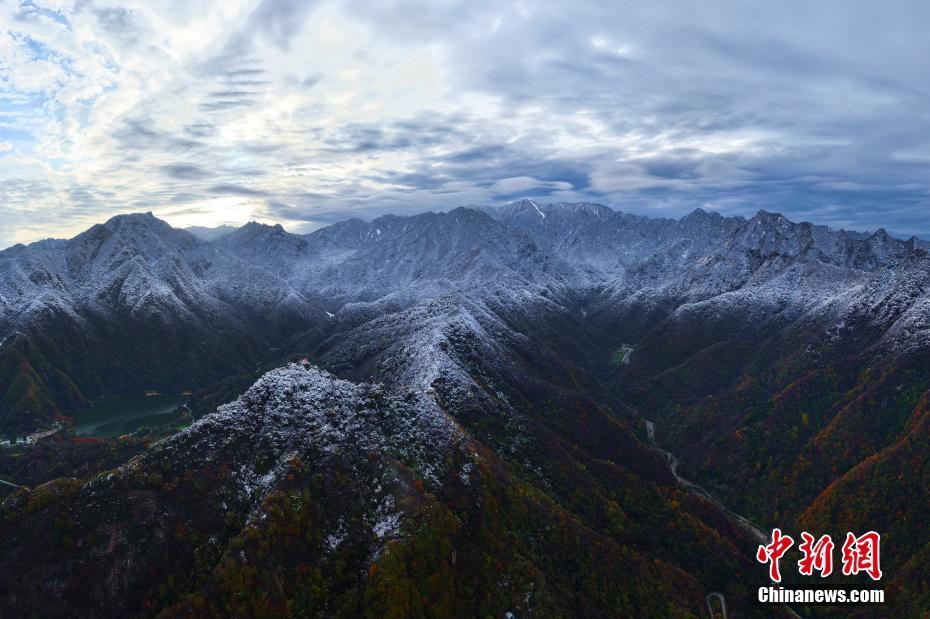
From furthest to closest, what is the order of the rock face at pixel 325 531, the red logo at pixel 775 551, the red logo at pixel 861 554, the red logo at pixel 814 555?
the red logo at pixel 861 554 → the red logo at pixel 814 555 → the red logo at pixel 775 551 → the rock face at pixel 325 531

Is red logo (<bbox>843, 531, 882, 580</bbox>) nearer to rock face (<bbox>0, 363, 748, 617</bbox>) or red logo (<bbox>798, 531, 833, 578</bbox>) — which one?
red logo (<bbox>798, 531, 833, 578</bbox>)

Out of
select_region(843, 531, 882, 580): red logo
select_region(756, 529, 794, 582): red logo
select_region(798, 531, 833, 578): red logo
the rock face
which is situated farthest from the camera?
select_region(843, 531, 882, 580): red logo

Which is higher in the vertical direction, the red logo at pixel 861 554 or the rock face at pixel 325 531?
the rock face at pixel 325 531

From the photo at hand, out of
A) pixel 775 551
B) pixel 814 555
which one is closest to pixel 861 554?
pixel 814 555

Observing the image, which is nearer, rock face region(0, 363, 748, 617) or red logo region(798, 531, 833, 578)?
rock face region(0, 363, 748, 617)

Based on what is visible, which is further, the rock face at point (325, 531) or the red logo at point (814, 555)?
the red logo at point (814, 555)

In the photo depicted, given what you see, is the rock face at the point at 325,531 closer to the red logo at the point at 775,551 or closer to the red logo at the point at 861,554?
the red logo at the point at 775,551

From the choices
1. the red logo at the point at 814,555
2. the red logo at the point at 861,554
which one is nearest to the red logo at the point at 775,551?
the red logo at the point at 814,555

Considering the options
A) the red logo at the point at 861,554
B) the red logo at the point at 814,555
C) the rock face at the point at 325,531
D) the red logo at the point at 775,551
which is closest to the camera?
the rock face at the point at 325,531

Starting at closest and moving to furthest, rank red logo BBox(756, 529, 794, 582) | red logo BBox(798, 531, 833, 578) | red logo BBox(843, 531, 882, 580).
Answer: red logo BBox(756, 529, 794, 582) → red logo BBox(798, 531, 833, 578) → red logo BBox(843, 531, 882, 580)

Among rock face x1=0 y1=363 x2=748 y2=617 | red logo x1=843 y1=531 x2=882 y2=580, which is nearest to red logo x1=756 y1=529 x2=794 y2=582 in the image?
rock face x1=0 y1=363 x2=748 y2=617

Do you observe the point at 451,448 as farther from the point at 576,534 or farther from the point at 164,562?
the point at 164,562

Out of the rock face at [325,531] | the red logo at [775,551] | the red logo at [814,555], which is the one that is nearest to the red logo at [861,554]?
the red logo at [814,555]
